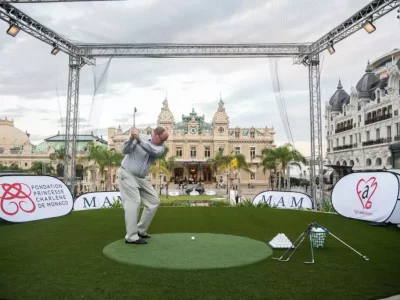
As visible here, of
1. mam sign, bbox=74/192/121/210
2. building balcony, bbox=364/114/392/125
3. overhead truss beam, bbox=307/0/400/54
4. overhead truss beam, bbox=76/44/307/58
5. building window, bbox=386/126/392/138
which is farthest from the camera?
building balcony, bbox=364/114/392/125

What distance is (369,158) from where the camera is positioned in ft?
137

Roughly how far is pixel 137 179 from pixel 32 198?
562 centimetres

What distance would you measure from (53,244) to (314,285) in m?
4.78

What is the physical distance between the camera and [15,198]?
34.3 ft

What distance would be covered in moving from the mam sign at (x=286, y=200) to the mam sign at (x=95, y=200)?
6365 mm

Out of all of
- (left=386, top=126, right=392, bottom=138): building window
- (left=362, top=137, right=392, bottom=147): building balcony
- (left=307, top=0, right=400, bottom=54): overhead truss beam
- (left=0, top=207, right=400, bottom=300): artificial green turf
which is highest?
(left=307, top=0, right=400, bottom=54): overhead truss beam

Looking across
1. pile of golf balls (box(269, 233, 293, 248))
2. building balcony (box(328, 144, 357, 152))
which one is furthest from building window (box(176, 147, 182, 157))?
pile of golf balls (box(269, 233, 293, 248))

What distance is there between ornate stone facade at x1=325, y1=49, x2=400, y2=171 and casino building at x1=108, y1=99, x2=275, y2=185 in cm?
1574

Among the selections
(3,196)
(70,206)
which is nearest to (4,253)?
(3,196)

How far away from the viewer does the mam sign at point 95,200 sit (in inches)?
592

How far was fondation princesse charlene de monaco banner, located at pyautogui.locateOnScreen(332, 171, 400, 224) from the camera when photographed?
31.5 ft

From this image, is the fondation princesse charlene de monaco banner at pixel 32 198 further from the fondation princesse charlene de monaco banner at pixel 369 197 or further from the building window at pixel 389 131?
the building window at pixel 389 131

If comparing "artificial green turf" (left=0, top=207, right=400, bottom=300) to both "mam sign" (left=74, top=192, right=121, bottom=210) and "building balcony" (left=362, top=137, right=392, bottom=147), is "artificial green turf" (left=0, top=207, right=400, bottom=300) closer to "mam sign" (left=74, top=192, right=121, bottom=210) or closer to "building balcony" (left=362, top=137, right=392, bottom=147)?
"mam sign" (left=74, top=192, right=121, bottom=210)

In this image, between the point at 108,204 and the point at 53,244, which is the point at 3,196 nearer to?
the point at 53,244
